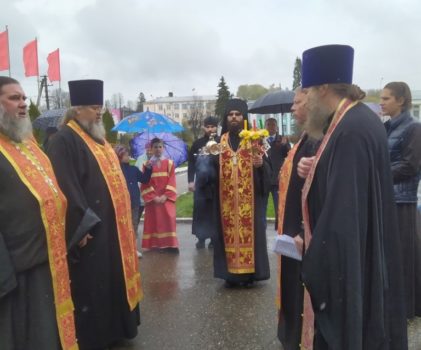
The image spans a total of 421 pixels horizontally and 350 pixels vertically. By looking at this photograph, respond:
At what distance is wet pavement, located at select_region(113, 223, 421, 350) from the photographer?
3.84 m

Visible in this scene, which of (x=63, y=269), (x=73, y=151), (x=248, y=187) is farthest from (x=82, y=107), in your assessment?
(x=248, y=187)

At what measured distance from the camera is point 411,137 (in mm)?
3881

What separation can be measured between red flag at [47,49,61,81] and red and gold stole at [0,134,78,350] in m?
25.8

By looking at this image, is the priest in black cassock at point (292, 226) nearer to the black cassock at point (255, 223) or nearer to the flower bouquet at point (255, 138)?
the flower bouquet at point (255, 138)

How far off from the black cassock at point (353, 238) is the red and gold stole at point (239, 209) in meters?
2.84

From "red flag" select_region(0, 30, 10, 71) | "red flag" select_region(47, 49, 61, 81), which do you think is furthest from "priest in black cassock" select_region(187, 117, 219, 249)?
"red flag" select_region(47, 49, 61, 81)

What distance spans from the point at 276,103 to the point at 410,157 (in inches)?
217

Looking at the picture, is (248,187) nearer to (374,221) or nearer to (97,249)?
(97,249)

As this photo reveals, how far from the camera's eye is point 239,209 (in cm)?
516

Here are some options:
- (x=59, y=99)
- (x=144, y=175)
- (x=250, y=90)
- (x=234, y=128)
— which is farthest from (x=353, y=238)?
(x=250, y=90)

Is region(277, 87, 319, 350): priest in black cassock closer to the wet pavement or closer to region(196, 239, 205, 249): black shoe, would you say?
the wet pavement

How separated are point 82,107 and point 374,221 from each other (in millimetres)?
2619

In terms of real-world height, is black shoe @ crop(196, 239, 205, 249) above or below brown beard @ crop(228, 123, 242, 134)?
below

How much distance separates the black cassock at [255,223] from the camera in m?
5.15
